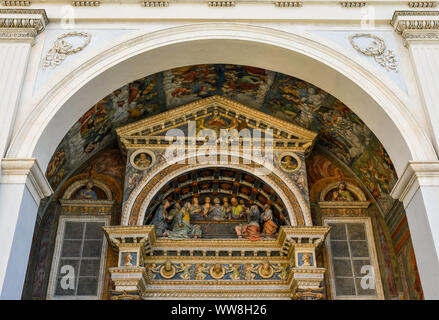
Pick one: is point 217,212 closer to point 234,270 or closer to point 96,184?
point 234,270

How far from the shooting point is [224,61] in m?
9.88

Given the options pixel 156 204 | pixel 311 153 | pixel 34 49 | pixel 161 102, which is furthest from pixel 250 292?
pixel 34 49

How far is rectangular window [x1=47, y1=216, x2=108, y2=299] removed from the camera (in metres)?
10.5

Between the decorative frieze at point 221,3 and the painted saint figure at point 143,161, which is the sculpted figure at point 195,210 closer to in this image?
the painted saint figure at point 143,161

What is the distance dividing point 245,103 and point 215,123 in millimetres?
929

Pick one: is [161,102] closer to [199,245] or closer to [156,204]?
[156,204]

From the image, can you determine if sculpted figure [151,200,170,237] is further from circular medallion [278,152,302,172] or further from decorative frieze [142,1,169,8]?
decorative frieze [142,1,169,8]

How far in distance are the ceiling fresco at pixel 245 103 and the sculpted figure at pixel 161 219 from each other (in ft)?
7.24

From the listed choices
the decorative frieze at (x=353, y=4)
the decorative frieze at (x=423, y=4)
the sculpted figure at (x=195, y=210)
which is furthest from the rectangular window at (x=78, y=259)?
the decorative frieze at (x=423, y=4)

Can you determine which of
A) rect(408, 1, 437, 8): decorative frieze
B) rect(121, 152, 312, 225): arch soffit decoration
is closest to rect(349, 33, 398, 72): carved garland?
rect(408, 1, 437, 8): decorative frieze

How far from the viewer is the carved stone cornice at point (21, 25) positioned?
8.92 meters

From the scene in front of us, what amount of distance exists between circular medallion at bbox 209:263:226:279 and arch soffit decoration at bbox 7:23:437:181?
4114mm

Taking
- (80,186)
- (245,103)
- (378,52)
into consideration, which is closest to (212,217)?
(245,103)

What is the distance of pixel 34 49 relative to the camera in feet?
29.4
